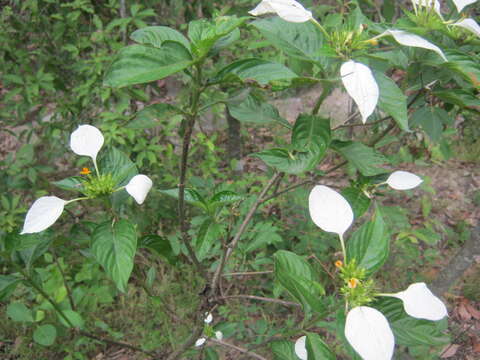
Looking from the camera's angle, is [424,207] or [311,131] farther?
[424,207]

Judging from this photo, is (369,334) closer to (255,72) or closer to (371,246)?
(371,246)

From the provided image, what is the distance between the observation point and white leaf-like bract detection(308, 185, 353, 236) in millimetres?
651

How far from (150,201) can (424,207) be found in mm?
1594

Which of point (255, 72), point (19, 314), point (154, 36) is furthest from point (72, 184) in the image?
point (19, 314)

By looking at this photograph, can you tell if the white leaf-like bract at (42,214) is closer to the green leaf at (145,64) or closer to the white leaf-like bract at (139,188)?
the white leaf-like bract at (139,188)

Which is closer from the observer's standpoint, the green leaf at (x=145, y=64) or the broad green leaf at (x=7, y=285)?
the green leaf at (x=145, y=64)

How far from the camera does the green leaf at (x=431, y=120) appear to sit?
92 centimetres

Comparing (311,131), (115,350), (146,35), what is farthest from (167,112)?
(115,350)

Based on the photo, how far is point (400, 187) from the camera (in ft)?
2.60

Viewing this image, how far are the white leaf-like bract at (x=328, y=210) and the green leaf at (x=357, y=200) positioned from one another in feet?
0.52

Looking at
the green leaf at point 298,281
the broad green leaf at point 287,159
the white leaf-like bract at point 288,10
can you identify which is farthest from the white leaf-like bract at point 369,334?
the white leaf-like bract at point 288,10

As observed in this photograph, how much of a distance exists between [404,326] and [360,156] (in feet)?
1.07

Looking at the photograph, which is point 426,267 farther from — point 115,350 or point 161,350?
point 115,350

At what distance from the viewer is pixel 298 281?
24.1 inches
